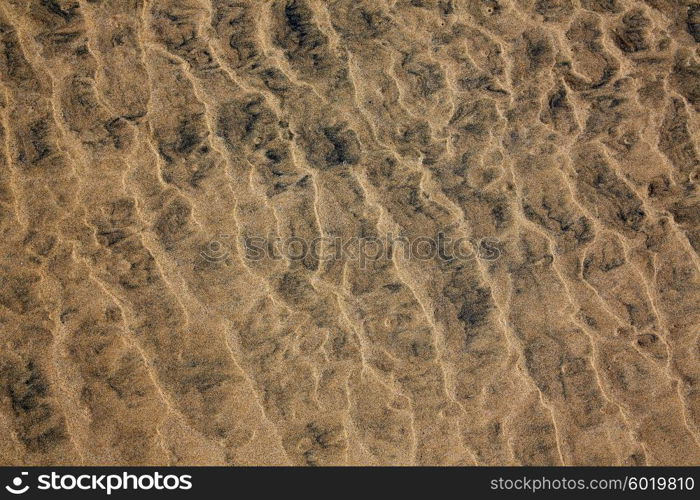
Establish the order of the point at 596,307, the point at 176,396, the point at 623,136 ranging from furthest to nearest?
the point at 623,136, the point at 596,307, the point at 176,396

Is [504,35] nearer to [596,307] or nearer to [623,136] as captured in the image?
[623,136]

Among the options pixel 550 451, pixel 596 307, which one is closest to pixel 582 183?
pixel 596 307

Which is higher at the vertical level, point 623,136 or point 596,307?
point 623,136

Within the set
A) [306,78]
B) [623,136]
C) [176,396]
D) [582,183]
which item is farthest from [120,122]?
[623,136]

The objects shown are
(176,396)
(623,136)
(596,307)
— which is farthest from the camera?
(623,136)

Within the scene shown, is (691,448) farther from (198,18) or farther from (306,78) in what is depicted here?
(198,18)

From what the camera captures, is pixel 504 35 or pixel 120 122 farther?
pixel 504 35

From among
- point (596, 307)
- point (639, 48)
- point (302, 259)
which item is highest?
point (639, 48)
